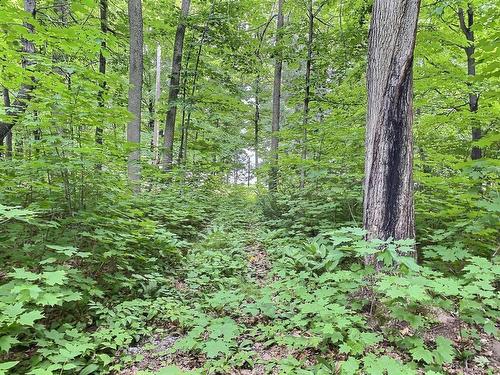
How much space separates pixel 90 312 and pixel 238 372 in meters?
1.73

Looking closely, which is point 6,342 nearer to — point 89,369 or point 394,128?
point 89,369

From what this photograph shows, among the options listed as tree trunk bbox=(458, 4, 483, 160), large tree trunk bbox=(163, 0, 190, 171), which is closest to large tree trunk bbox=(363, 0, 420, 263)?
tree trunk bbox=(458, 4, 483, 160)

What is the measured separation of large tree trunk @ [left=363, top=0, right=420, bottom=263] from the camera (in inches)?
131

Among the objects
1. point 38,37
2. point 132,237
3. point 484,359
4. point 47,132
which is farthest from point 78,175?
point 484,359

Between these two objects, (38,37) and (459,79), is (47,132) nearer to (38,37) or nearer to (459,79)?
(38,37)

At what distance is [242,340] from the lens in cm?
304

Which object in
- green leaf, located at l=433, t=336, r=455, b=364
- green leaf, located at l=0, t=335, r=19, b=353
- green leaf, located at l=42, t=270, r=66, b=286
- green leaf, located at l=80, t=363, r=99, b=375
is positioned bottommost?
green leaf, located at l=80, t=363, r=99, b=375

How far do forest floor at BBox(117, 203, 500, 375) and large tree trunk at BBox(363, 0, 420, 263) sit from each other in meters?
0.96

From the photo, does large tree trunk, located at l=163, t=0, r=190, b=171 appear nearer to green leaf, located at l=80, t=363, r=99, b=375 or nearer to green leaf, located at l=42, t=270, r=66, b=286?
green leaf, located at l=42, t=270, r=66, b=286

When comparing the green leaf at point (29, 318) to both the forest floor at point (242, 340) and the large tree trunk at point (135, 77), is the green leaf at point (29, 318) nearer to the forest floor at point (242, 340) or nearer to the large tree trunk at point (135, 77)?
the forest floor at point (242, 340)

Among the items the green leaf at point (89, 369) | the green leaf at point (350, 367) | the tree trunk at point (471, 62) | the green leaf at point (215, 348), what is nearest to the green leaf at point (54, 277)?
the green leaf at point (89, 369)

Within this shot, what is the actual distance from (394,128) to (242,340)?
265 centimetres

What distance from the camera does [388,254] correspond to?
8.84 feet

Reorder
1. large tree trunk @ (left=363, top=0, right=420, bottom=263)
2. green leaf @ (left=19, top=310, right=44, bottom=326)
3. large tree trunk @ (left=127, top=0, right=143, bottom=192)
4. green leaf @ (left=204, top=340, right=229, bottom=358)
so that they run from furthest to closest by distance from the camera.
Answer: large tree trunk @ (left=127, top=0, right=143, bottom=192) < large tree trunk @ (left=363, top=0, right=420, bottom=263) < green leaf @ (left=204, top=340, right=229, bottom=358) < green leaf @ (left=19, top=310, right=44, bottom=326)
